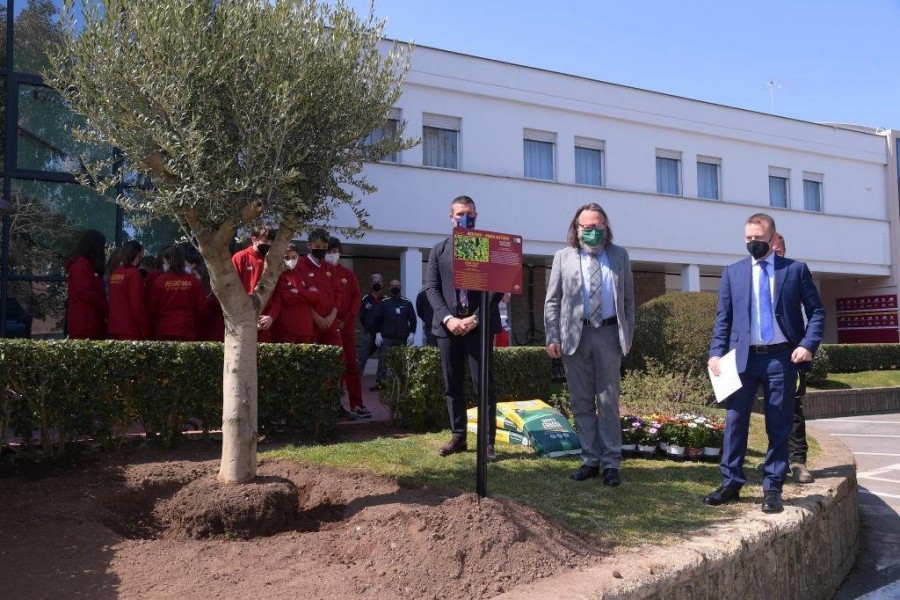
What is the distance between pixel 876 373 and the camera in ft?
62.8

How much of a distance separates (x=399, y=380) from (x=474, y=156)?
10.6m

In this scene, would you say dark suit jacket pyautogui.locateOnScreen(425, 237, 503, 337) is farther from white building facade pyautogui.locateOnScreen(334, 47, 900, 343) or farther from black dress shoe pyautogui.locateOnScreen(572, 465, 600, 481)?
white building facade pyautogui.locateOnScreen(334, 47, 900, 343)

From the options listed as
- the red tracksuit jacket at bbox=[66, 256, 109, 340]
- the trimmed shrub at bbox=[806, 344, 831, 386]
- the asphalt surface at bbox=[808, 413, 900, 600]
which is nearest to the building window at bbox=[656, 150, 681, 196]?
the trimmed shrub at bbox=[806, 344, 831, 386]

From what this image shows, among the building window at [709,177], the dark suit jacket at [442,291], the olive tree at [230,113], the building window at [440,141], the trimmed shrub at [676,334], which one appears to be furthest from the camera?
the building window at [709,177]

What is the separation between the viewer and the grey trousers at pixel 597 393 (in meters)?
5.39

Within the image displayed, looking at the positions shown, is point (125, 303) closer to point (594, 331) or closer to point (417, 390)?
point (417, 390)

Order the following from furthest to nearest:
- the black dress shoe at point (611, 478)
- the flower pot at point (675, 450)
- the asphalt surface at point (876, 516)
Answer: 1. the flower pot at point (675, 450)
2. the black dress shoe at point (611, 478)
3. the asphalt surface at point (876, 516)

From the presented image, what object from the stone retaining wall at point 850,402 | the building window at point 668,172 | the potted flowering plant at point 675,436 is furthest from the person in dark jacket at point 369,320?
the building window at point 668,172

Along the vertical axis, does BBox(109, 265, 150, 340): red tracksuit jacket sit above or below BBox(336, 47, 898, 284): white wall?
below

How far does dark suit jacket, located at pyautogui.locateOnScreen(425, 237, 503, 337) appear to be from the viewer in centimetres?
582

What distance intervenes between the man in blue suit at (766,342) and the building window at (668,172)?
15610 millimetres

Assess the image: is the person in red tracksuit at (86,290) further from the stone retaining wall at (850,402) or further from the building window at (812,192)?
the building window at (812,192)

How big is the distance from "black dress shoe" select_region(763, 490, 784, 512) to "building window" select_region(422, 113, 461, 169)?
42.9ft

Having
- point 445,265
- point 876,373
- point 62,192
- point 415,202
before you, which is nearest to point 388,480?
point 445,265
